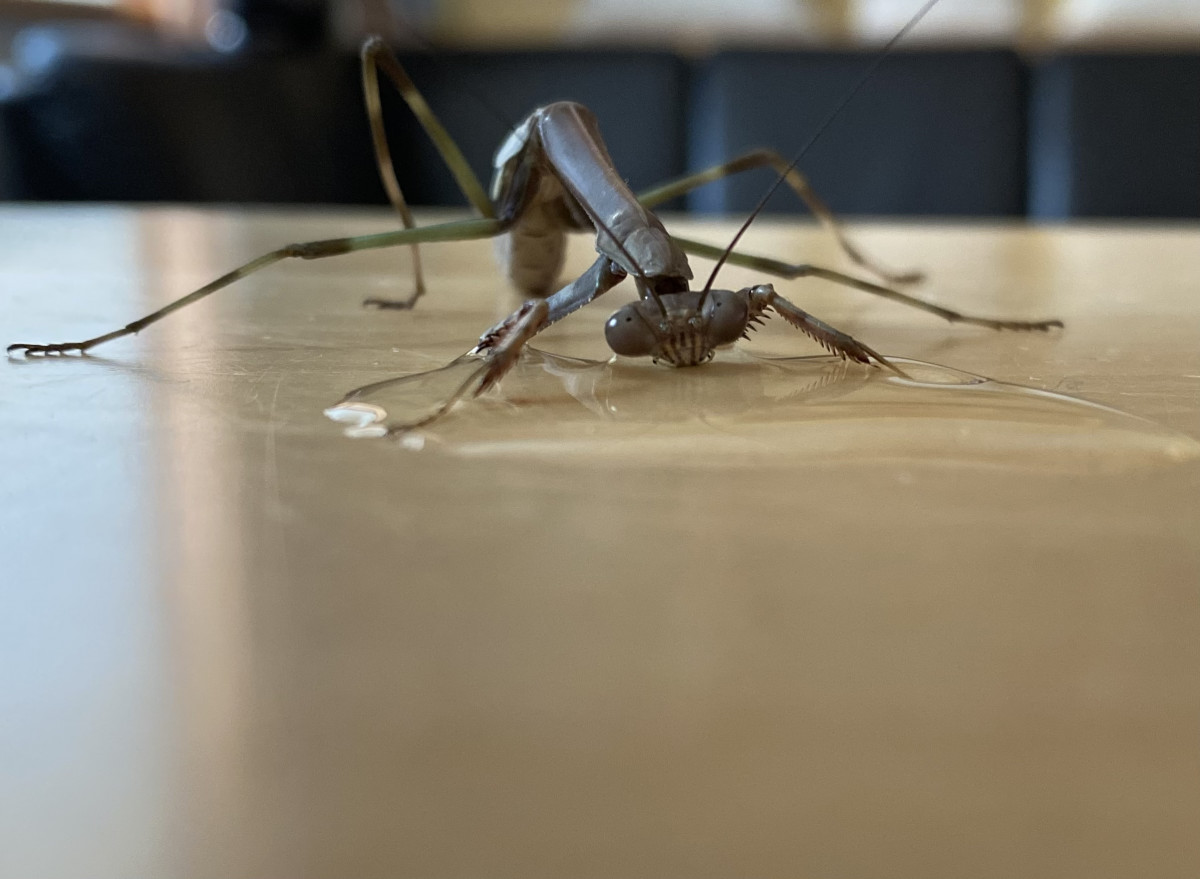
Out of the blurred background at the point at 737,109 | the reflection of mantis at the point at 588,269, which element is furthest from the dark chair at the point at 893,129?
the reflection of mantis at the point at 588,269

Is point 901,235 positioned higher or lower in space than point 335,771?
higher

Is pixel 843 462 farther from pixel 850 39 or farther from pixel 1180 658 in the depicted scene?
pixel 850 39

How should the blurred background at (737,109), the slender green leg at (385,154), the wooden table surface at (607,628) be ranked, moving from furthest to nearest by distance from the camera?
the blurred background at (737,109) → the slender green leg at (385,154) → the wooden table surface at (607,628)

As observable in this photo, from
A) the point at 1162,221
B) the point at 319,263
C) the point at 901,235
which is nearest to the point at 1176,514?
the point at 319,263

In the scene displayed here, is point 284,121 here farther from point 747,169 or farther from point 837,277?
point 837,277

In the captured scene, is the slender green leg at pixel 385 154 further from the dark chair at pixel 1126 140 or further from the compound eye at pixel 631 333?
the dark chair at pixel 1126 140

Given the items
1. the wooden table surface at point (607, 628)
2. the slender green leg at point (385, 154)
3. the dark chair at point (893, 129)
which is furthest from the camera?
the dark chair at point (893, 129)
